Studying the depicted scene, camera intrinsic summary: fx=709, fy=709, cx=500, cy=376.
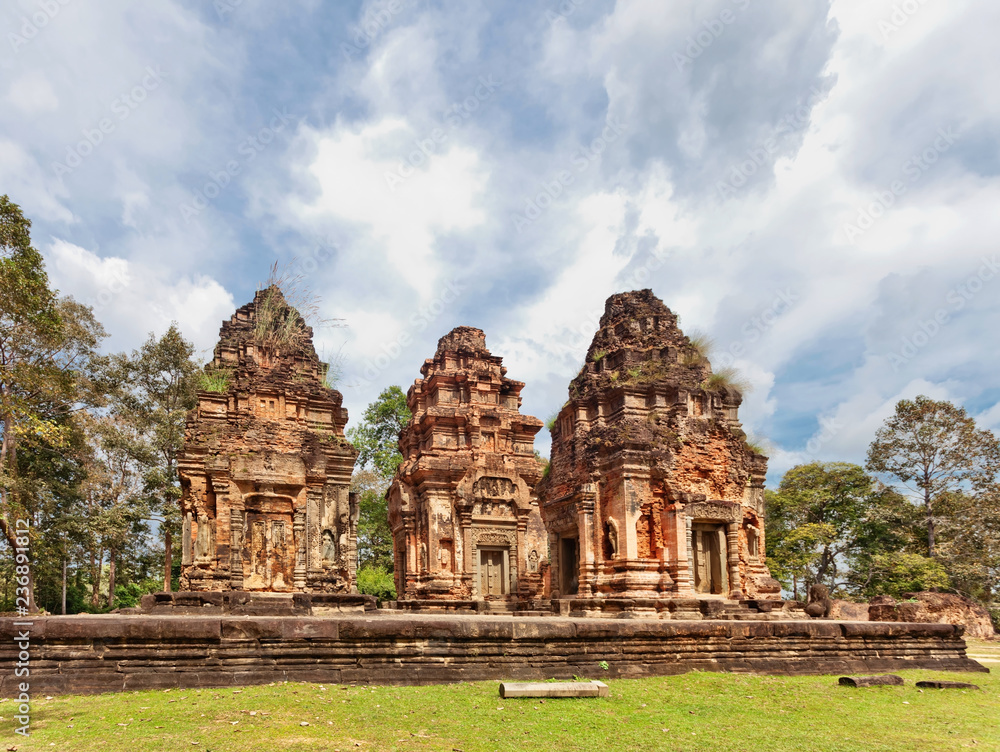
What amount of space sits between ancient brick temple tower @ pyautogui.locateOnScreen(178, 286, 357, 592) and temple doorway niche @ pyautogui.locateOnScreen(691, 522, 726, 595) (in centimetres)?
798

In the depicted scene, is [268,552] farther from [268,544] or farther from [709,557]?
[709,557]

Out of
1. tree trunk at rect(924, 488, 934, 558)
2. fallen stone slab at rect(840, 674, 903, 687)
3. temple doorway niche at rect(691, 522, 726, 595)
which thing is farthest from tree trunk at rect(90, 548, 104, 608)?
tree trunk at rect(924, 488, 934, 558)

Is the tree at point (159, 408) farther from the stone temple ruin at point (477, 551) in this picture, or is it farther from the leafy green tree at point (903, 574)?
the leafy green tree at point (903, 574)

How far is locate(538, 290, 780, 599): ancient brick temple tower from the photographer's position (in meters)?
16.2

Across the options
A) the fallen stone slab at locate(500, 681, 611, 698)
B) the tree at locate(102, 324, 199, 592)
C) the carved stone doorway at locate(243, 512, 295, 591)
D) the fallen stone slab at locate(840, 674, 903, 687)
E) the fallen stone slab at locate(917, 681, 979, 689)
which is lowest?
the fallen stone slab at locate(917, 681, 979, 689)

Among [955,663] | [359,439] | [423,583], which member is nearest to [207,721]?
[955,663]

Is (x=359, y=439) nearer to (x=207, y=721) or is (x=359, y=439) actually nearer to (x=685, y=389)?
(x=685, y=389)

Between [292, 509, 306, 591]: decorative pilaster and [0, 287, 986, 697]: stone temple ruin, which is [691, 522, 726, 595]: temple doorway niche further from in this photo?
[292, 509, 306, 591]: decorative pilaster

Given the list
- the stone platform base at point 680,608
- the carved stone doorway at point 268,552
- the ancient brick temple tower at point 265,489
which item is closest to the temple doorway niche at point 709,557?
the stone platform base at point 680,608

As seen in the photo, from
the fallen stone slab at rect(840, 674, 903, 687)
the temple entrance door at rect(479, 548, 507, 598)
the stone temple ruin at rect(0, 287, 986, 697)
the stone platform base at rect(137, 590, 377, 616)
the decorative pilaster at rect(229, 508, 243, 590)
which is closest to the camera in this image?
the stone temple ruin at rect(0, 287, 986, 697)

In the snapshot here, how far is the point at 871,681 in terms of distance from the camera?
9.11 meters

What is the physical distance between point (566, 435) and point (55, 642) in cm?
1412

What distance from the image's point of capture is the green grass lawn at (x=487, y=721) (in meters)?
5.52

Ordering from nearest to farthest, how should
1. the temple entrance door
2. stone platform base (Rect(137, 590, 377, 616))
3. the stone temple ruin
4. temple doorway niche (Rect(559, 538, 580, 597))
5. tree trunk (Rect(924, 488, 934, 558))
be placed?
the stone temple ruin → stone platform base (Rect(137, 590, 377, 616)) → temple doorway niche (Rect(559, 538, 580, 597)) → the temple entrance door → tree trunk (Rect(924, 488, 934, 558))
